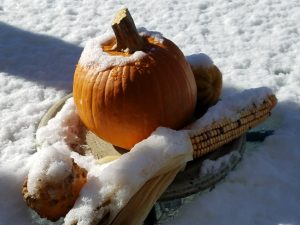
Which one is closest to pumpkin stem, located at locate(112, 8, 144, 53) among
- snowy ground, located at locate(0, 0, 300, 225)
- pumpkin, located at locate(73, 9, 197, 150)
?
pumpkin, located at locate(73, 9, 197, 150)

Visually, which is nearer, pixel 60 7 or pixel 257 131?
pixel 257 131

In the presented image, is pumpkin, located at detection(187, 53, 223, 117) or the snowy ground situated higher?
pumpkin, located at detection(187, 53, 223, 117)

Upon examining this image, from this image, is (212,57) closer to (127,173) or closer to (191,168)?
(191,168)

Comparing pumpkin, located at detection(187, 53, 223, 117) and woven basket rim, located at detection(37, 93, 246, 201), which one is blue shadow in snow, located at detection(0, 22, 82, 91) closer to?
woven basket rim, located at detection(37, 93, 246, 201)

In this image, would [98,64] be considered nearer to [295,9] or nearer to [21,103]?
[21,103]

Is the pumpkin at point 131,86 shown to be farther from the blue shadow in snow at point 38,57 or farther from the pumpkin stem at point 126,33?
the blue shadow in snow at point 38,57

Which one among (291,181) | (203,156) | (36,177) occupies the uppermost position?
(36,177)

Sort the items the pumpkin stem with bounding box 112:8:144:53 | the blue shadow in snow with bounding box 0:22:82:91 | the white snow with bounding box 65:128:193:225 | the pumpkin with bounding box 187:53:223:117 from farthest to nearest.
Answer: the blue shadow in snow with bounding box 0:22:82:91, the pumpkin with bounding box 187:53:223:117, the pumpkin stem with bounding box 112:8:144:53, the white snow with bounding box 65:128:193:225

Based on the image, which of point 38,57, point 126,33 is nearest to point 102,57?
point 126,33

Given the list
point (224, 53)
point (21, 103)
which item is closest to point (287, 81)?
point (224, 53)
